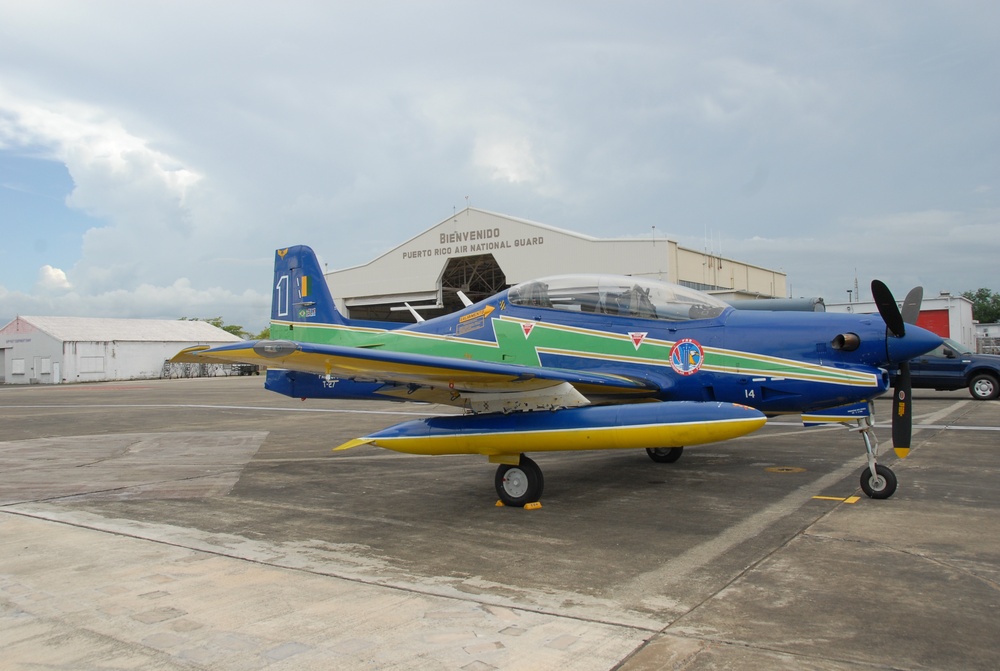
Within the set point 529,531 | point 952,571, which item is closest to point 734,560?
point 952,571

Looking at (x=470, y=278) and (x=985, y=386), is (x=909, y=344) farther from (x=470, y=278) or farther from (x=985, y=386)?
(x=470, y=278)

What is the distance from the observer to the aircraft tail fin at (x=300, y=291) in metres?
10.5

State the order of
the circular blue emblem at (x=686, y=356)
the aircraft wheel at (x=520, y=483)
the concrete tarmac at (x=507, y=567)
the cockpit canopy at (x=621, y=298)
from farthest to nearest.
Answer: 1. the cockpit canopy at (x=621, y=298)
2. the circular blue emblem at (x=686, y=356)
3. the aircraft wheel at (x=520, y=483)
4. the concrete tarmac at (x=507, y=567)

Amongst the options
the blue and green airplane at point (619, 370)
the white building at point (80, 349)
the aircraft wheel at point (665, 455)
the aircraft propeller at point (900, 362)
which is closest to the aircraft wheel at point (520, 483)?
the blue and green airplane at point (619, 370)

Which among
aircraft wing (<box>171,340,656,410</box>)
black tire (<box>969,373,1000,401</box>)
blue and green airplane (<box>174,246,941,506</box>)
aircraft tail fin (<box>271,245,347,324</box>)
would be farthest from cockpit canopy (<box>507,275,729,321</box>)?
black tire (<box>969,373,1000,401</box>)

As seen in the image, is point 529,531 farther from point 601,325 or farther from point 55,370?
point 55,370

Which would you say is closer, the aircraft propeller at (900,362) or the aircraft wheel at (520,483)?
the aircraft propeller at (900,362)

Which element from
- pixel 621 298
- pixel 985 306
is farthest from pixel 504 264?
pixel 985 306

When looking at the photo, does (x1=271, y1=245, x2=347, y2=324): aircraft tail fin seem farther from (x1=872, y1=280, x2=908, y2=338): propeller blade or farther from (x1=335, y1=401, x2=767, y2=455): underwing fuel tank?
(x1=872, y1=280, x2=908, y2=338): propeller blade

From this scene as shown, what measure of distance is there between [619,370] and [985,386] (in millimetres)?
16100

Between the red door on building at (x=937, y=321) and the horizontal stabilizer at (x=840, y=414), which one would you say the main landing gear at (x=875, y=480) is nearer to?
the horizontal stabilizer at (x=840, y=414)

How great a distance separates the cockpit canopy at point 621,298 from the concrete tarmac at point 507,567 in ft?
6.40

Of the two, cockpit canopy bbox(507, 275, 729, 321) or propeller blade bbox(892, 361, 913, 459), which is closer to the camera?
propeller blade bbox(892, 361, 913, 459)

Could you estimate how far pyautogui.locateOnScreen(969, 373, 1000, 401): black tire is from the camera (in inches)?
723
